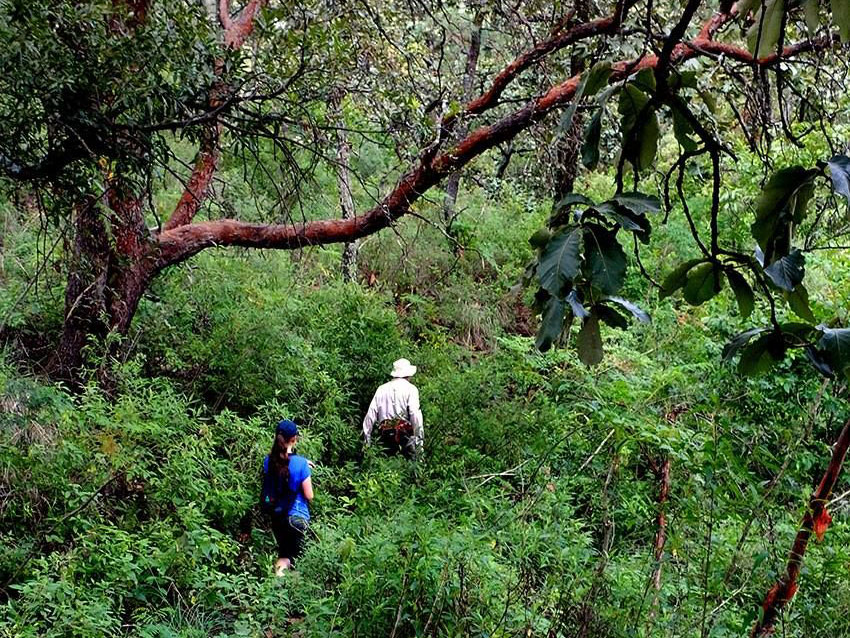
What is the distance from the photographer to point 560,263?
1.52m

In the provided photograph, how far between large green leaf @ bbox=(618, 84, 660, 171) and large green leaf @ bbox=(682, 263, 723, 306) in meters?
0.28

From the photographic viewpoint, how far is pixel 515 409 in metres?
7.83

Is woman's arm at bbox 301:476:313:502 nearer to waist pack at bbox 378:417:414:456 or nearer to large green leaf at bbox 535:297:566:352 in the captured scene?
waist pack at bbox 378:417:414:456

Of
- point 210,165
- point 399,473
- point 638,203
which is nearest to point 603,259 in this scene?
point 638,203

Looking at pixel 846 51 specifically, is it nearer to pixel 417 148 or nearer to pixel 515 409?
pixel 417 148

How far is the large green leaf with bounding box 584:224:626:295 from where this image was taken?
156 centimetres

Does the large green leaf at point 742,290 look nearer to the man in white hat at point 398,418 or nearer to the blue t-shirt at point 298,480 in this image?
the blue t-shirt at point 298,480

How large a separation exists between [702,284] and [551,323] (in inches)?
21.2

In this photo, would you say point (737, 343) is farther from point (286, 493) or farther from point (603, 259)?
point (286, 493)

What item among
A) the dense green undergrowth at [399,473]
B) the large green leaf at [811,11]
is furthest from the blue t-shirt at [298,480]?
the large green leaf at [811,11]

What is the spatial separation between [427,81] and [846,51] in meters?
3.86

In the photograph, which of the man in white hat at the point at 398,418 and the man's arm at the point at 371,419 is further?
the man's arm at the point at 371,419

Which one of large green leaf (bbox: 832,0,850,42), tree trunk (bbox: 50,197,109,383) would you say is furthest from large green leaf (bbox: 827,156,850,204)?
tree trunk (bbox: 50,197,109,383)

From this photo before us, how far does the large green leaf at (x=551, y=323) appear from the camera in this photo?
1.57m
